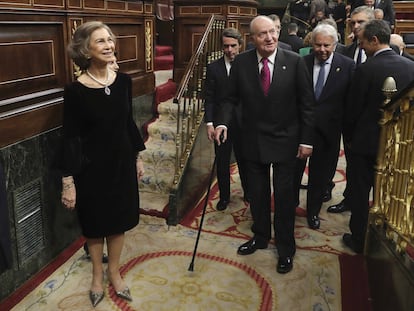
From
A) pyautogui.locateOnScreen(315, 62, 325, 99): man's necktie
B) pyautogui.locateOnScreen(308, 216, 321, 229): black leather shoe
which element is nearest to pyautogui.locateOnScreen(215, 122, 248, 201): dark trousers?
pyautogui.locateOnScreen(308, 216, 321, 229): black leather shoe

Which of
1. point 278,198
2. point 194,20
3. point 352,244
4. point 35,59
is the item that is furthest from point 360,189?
point 194,20

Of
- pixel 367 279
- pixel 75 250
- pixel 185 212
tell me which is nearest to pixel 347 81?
pixel 367 279

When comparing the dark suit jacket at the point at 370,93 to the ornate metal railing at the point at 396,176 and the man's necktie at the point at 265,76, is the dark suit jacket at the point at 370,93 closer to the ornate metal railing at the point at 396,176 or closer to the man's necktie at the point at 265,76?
the ornate metal railing at the point at 396,176

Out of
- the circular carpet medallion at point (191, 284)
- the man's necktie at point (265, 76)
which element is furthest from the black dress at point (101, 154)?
the man's necktie at point (265, 76)

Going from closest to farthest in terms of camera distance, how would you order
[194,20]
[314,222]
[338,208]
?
[314,222], [338,208], [194,20]

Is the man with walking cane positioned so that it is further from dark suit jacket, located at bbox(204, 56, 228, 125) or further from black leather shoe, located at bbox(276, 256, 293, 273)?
dark suit jacket, located at bbox(204, 56, 228, 125)

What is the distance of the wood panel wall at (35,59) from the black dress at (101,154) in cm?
54

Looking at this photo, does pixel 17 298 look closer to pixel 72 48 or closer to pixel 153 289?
pixel 153 289

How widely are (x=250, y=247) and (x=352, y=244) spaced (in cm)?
79

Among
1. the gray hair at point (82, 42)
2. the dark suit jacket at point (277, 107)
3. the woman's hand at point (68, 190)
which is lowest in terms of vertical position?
the woman's hand at point (68, 190)

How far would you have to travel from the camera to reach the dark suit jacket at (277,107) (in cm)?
299

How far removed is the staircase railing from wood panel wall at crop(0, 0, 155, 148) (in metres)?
2.22

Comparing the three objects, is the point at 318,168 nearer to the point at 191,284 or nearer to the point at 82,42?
the point at 191,284

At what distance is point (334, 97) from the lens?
3518mm
